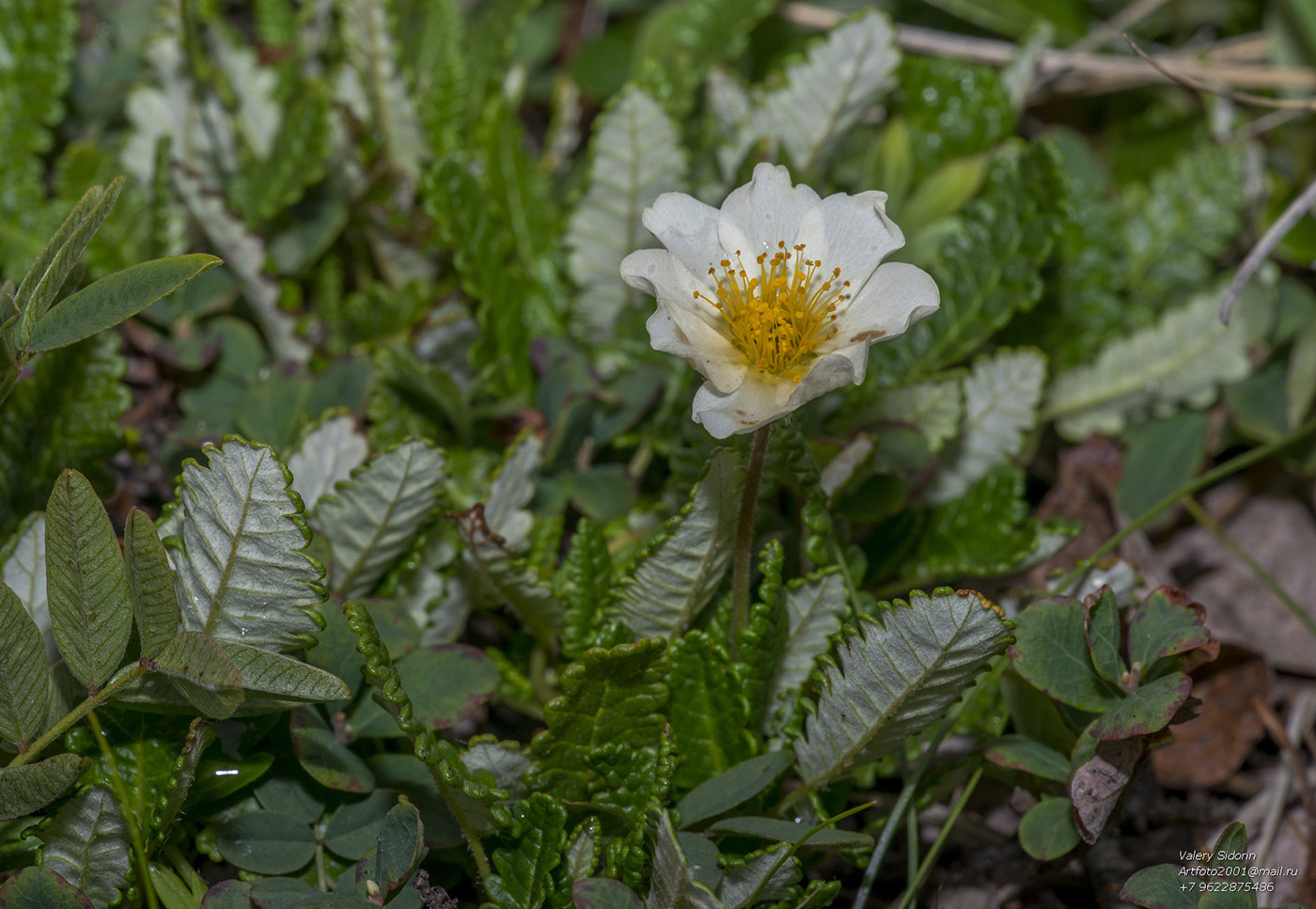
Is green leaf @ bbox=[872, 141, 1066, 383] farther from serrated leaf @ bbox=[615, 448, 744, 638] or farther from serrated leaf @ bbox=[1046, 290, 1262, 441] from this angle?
serrated leaf @ bbox=[615, 448, 744, 638]

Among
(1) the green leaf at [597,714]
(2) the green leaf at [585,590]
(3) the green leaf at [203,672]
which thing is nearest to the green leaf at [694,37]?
(2) the green leaf at [585,590]

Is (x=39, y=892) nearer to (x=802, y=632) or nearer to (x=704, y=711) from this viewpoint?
(x=704, y=711)

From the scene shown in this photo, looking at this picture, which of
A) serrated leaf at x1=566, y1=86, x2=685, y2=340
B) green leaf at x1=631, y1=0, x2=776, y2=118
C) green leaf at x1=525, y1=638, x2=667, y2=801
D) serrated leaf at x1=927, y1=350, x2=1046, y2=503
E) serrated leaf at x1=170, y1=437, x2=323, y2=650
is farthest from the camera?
green leaf at x1=631, y1=0, x2=776, y2=118

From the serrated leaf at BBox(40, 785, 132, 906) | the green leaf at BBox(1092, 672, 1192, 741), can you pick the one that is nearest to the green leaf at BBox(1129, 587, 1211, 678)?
the green leaf at BBox(1092, 672, 1192, 741)

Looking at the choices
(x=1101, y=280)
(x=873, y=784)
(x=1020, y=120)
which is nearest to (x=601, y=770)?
(x=873, y=784)

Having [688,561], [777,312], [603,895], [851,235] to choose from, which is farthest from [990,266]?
[603,895]

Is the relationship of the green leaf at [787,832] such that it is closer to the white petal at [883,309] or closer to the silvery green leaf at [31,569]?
the white petal at [883,309]

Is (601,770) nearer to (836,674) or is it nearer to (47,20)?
(836,674)
